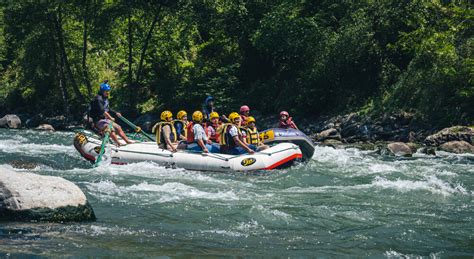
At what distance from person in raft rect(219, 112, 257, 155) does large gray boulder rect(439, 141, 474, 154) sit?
21.5 feet

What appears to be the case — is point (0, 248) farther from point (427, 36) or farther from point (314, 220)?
point (427, 36)

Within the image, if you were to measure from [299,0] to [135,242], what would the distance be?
70.2ft

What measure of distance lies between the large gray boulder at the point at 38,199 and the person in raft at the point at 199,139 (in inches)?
229

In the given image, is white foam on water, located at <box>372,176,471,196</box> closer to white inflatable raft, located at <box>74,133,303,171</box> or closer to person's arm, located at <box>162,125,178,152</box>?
white inflatable raft, located at <box>74,133,303,171</box>

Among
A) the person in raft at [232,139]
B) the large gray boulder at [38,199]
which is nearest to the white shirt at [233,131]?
the person in raft at [232,139]

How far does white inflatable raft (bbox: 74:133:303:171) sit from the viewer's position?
508 inches

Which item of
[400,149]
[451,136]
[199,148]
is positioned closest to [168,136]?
[199,148]

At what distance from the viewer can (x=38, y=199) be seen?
7.34m

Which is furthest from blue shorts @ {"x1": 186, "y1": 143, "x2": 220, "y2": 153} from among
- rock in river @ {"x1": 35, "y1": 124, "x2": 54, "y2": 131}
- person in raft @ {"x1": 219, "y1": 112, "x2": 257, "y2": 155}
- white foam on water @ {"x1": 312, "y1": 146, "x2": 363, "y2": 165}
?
rock in river @ {"x1": 35, "y1": 124, "x2": 54, "y2": 131}

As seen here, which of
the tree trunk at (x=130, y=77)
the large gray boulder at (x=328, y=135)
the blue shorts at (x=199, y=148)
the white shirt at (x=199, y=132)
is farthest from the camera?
the tree trunk at (x=130, y=77)

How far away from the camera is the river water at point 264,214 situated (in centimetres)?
677

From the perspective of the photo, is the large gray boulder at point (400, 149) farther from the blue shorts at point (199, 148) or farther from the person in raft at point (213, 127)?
the blue shorts at point (199, 148)

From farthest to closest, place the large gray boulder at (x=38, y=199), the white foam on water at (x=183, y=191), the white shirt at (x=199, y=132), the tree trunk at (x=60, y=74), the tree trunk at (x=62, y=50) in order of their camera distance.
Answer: the tree trunk at (x=60, y=74) → the tree trunk at (x=62, y=50) → the white shirt at (x=199, y=132) → the white foam on water at (x=183, y=191) → the large gray boulder at (x=38, y=199)

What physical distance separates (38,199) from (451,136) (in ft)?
45.2
